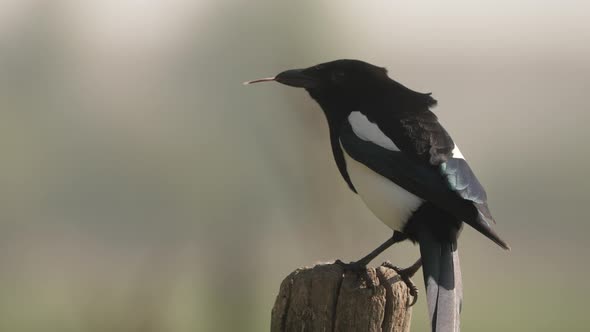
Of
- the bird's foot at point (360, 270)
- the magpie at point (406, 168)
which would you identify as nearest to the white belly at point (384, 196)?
the magpie at point (406, 168)

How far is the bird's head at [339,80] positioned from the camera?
75.7 inches

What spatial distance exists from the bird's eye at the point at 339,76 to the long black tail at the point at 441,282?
1.48ft

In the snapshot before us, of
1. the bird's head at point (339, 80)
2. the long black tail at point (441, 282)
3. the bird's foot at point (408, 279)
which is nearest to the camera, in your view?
the long black tail at point (441, 282)

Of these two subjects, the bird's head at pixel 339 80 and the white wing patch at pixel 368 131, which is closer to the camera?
the white wing patch at pixel 368 131

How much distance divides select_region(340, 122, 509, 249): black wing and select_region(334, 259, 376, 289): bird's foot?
0.58 feet

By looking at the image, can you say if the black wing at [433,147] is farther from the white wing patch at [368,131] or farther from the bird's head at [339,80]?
the bird's head at [339,80]

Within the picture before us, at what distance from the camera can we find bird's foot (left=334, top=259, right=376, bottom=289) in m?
1.56

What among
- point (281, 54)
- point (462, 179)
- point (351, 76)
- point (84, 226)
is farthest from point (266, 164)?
point (462, 179)

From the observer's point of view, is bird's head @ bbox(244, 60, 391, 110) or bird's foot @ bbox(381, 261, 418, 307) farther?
bird's head @ bbox(244, 60, 391, 110)

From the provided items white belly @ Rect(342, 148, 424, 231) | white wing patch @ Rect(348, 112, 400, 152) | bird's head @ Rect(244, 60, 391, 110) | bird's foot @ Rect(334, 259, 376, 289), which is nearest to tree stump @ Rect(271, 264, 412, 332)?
bird's foot @ Rect(334, 259, 376, 289)

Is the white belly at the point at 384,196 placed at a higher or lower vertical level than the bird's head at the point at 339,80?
lower

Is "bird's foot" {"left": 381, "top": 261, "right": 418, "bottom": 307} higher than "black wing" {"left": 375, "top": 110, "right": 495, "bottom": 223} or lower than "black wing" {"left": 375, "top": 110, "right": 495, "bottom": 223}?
lower

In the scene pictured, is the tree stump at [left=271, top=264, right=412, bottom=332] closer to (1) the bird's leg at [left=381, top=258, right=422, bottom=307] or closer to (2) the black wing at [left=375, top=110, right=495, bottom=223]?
(1) the bird's leg at [left=381, top=258, right=422, bottom=307]

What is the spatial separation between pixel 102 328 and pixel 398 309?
6.29 ft
